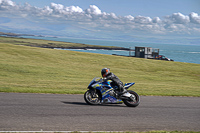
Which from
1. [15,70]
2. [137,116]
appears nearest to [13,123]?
[137,116]

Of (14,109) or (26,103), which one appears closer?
(14,109)

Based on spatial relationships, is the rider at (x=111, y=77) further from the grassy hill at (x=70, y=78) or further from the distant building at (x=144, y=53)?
the distant building at (x=144, y=53)

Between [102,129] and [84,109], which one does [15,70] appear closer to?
[84,109]

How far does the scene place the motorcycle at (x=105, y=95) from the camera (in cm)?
1249

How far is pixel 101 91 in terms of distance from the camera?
12.5 meters

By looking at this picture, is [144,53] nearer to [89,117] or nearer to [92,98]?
[92,98]

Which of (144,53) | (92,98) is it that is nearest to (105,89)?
(92,98)

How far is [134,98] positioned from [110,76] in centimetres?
166

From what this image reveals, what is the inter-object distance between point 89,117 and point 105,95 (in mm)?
2772

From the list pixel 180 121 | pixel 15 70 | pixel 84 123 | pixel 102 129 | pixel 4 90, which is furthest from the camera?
pixel 15 70

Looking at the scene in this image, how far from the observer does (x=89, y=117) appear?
9.88m

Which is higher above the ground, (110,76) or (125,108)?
(110,76)

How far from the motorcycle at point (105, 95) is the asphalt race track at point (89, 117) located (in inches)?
14.2

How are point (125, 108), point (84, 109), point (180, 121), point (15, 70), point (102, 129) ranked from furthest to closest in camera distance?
point (15, 70) → point (125, 108) → point (84, 109) → point (180, 121) → point (102, 129)
